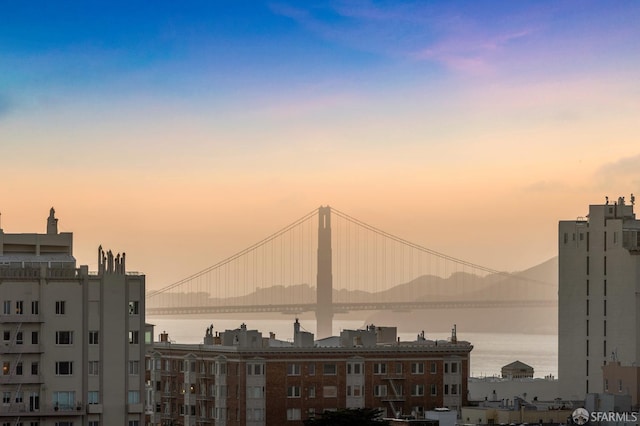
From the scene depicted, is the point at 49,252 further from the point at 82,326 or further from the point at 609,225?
the point at 609,225

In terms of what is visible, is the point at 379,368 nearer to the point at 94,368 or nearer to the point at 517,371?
the point at 94,368

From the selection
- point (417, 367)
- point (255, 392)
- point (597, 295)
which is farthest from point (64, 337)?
point (597, 295)

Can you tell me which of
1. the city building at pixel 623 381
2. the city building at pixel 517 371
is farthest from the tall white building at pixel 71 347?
the city building at pixel 517 371

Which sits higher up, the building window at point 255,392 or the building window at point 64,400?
the building window at point 64,400

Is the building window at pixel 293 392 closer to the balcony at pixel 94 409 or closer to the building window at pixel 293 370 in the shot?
the building window at pixel 293 370

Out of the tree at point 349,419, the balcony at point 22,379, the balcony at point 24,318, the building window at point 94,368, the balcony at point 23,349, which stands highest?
the balcony at point 24,318

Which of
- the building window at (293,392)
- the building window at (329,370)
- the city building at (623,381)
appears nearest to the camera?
the city building at (623,381)
